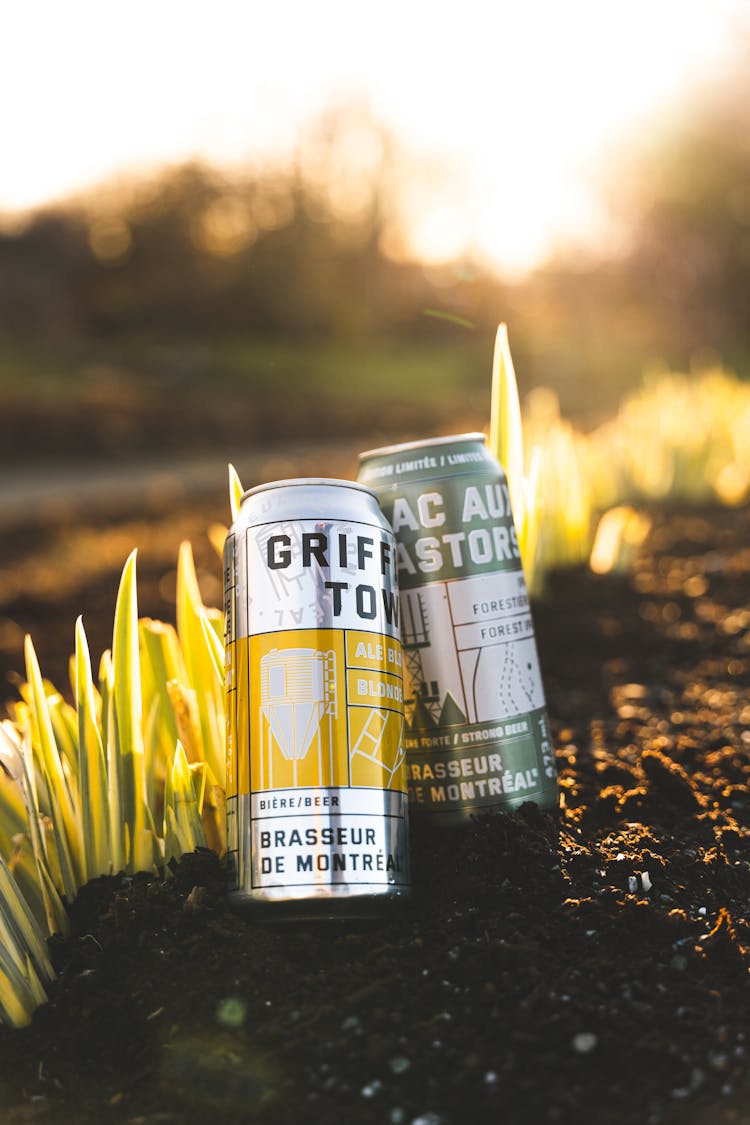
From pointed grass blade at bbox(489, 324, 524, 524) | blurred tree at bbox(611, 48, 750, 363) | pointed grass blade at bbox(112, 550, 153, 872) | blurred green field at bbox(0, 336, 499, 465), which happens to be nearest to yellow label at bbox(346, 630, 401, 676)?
pointed grass blade at bbox(112, 550, 153, 872)

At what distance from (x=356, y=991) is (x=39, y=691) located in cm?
61

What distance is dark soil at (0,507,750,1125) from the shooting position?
3.73ft

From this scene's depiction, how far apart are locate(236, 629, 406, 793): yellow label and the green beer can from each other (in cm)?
14

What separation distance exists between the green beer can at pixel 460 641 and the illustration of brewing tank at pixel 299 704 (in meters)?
0.23

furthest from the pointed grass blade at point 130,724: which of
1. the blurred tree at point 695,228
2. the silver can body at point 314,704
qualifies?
the blurred tree at point 695,228

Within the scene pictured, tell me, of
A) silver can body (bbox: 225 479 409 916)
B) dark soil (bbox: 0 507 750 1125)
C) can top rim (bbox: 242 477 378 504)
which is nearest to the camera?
dark soil (bbox: 0 507 750 1125)

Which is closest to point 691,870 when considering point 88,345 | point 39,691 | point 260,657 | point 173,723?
point 260,657

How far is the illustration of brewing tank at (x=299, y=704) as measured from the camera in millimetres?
1331

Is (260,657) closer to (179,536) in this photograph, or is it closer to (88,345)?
(179,536)

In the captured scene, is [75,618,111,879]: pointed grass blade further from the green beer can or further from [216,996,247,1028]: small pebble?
the green beer can

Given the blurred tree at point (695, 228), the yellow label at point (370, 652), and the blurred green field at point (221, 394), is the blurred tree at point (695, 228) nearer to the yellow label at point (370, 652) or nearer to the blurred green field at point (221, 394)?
the blurred green field at point (221, 394)

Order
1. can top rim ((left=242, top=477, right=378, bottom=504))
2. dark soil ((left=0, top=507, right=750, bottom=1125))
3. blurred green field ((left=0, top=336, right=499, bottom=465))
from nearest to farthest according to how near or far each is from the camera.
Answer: dark soil ((left=0, top=507, right=750, bottom=1125)), can top rim ((left=242, top=477, right=378, bottom=504)), blurred green field ((left=0, top=336, right=499, bottom=465))

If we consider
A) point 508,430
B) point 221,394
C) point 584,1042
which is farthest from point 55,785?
point 221,394

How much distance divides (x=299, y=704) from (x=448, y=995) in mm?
403
